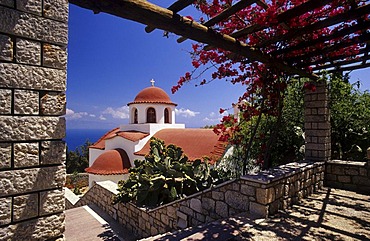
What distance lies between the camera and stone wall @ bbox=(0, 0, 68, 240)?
4.45ft

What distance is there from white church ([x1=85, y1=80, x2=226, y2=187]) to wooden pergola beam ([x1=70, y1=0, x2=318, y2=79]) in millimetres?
7606

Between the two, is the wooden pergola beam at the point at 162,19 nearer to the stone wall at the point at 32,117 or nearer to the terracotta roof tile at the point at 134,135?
the stone wall at the point at 32,117

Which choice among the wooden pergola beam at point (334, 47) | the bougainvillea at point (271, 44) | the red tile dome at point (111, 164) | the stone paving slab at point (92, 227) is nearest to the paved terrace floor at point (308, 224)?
the bougainvillea at point (271, 44)

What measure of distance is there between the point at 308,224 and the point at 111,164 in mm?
12265

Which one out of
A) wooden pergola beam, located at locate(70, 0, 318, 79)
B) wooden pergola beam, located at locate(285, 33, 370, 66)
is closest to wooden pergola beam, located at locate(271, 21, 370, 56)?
wooden pergola beam, located at locate(285, 33, 370, 66)

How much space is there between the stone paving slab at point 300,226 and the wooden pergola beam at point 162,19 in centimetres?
229

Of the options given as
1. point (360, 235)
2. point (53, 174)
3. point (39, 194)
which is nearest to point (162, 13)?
point (53, 174)

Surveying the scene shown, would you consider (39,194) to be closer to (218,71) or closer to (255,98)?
(218,71)

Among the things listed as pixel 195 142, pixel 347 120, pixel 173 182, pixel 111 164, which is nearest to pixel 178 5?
pixel 173 182

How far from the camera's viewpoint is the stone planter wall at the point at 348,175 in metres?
4.24

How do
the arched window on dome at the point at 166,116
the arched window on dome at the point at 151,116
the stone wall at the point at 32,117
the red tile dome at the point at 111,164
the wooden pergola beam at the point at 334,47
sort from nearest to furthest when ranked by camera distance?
the stone wall at the point at 32,117 → the wooden pergola beam at the point at 334,47 → the red tile dome at the point at 111,164 → the arched window on dome at the point at 151,116 → the arched window on dome at the point at 166,116

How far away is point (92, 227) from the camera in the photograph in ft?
19.4

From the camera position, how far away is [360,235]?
8.79 ft

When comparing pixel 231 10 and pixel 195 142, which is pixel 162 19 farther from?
pixel 195 142
